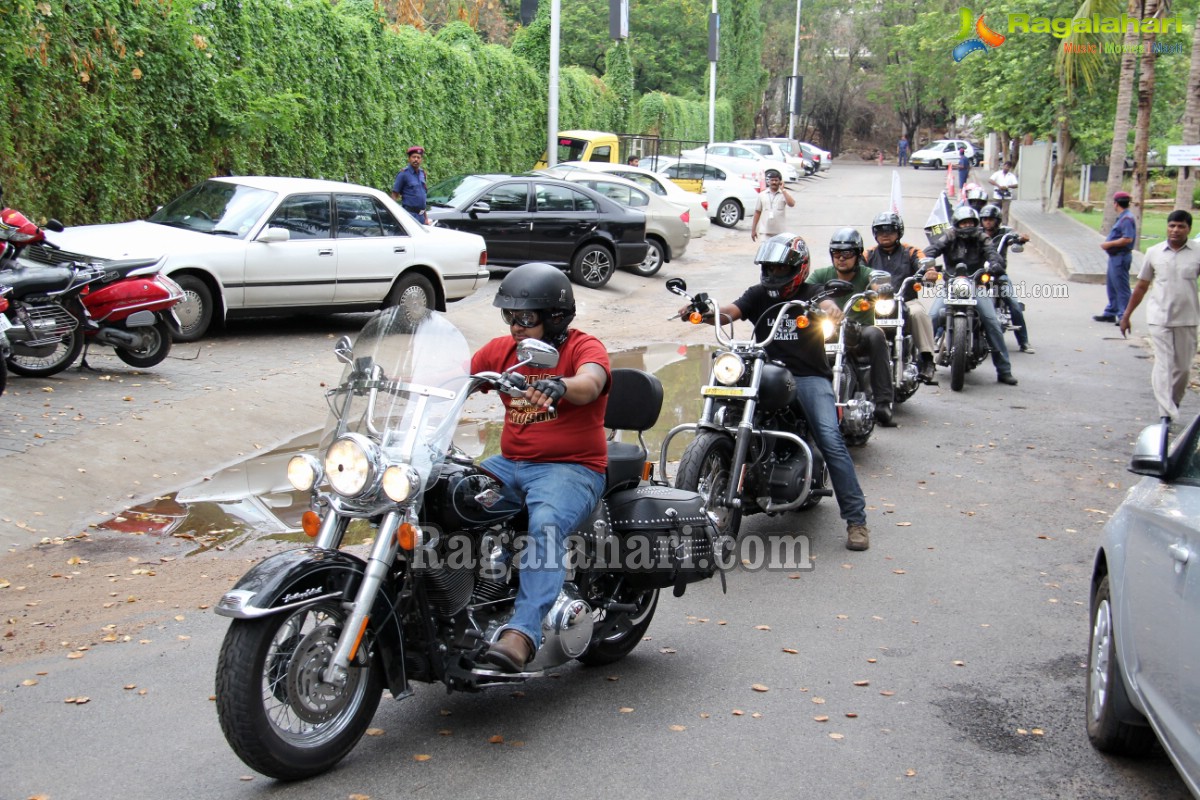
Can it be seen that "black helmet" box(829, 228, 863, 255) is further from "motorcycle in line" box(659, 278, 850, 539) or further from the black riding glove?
the black riding glove

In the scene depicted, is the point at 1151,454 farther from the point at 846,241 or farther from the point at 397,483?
the point at 846,241

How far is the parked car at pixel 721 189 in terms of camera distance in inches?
1310

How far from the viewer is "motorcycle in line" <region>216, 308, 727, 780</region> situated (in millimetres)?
4055

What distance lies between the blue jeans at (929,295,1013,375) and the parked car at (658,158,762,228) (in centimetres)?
1974

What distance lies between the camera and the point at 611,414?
5527 millimetres

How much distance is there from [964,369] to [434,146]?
13.1 metres

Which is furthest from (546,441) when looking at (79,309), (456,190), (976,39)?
(976,39)

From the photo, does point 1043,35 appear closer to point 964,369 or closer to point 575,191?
point 575,191

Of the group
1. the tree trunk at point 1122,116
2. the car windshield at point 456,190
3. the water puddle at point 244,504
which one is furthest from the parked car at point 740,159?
the water puddle at point 244,504

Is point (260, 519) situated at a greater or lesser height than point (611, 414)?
lesser

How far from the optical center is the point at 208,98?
1523 cm

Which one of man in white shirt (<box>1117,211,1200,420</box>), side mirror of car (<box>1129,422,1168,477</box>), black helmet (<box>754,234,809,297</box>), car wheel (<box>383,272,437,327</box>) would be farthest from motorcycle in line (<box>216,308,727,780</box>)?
car wheel (<box>383,272,437,327</box>)

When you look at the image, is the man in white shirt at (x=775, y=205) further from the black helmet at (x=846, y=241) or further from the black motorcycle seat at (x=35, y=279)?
the black motorcycle seat at (x=35, y=279)

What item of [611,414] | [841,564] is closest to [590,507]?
[611,414]
